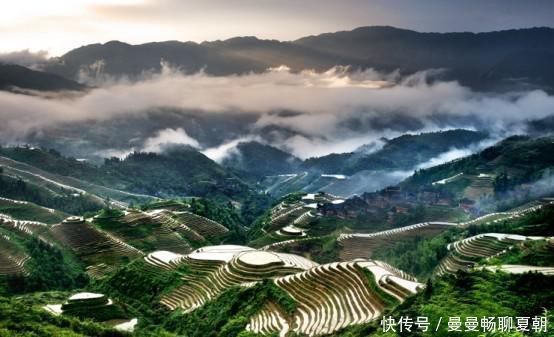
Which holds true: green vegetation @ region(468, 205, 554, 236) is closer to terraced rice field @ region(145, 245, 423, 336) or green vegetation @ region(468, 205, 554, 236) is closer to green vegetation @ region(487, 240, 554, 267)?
green vegetation @ region(487, 240, 554, 267)

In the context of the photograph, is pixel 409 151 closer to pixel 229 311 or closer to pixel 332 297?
pixel 229 311

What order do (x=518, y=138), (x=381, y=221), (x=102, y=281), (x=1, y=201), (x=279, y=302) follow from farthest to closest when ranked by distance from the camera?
(x=518, y=138) < (x=1, y=201) < (x=381, y=221) < (x=102, y=281) < (x=279, y=302)

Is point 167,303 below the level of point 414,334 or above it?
below

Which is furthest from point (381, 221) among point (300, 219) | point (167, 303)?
point (167, 303)

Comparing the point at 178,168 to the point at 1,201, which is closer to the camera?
the point at 1,201

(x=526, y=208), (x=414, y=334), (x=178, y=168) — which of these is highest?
(x=414, y=334)

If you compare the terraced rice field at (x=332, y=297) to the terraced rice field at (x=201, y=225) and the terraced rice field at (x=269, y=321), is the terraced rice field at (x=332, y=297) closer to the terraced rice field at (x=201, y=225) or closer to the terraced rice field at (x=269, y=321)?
the terraced rice field at (x=269, y=321)

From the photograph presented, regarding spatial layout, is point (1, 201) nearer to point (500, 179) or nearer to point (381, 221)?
point (381, 221)

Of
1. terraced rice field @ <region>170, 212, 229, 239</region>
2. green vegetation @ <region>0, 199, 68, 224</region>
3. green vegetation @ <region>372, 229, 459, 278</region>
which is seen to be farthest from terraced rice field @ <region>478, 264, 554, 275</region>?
green vegetation @ <region>0, 199, 68, 224</region>

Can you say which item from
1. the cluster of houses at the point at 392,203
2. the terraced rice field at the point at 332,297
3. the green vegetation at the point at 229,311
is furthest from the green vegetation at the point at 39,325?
the cluster of houses at the point at 392,203
